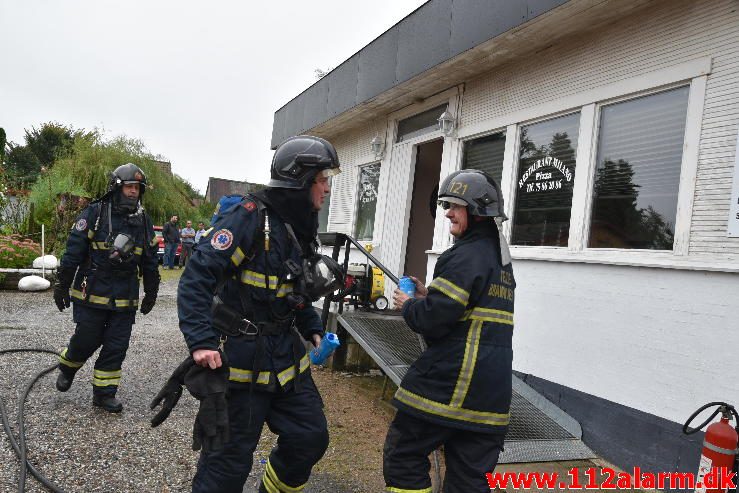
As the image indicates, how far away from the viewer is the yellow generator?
6.74m

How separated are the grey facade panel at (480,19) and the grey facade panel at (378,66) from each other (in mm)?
1363

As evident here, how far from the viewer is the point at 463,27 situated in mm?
5324

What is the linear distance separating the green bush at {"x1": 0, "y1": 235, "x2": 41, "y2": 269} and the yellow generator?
352 inches

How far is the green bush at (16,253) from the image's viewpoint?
11422 millimetres

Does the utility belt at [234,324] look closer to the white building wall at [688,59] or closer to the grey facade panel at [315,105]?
the white building wall at [688,59]

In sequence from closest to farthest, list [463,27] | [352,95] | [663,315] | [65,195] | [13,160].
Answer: [663,315]
[463,27]
[352,95]
[65,195]
[13,160]

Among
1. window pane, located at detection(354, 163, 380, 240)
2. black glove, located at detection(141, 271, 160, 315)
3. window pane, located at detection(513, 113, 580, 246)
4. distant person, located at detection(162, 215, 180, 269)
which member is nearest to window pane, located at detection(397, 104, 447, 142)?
window pane, located at detection(354, 163, 380, 240)

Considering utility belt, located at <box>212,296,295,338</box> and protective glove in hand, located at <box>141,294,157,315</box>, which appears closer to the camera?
utility belt, located at <box>212,296,295,338</box>

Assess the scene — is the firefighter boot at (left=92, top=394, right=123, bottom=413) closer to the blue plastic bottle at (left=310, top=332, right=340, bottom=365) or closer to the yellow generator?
the blue plastic bottle at (left=310, top=332, right=340, bottom=365)

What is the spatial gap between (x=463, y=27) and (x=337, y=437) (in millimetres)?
4286

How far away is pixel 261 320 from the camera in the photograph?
2.46m

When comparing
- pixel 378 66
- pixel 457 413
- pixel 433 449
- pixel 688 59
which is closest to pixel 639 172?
pixel 688 59

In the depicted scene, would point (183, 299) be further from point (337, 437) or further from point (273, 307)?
point (337, 437)

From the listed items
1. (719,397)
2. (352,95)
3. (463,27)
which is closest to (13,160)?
(352,95)
